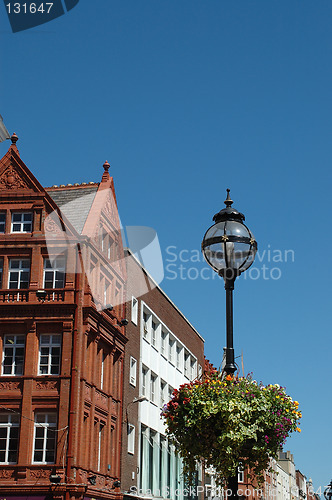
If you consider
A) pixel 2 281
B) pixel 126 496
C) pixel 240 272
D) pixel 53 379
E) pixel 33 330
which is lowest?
pixel 126 496

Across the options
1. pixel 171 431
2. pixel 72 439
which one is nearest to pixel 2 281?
pixel 72 439

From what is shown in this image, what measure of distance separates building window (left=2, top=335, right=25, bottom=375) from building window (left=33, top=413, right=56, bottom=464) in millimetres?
2495

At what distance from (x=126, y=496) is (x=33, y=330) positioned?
36.5 feet

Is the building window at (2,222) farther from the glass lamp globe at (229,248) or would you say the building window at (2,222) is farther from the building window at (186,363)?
Answer: the glass lamp globe at (229,248)

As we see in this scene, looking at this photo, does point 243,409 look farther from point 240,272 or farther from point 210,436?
point 240,272

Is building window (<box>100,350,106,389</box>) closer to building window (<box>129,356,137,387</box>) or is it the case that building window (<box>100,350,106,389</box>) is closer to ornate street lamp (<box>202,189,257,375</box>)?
building window (<box>129,356,137,387</box>)

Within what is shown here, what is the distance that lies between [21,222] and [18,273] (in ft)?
9.28

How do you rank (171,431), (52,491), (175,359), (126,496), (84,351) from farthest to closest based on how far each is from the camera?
(175,359)
(126,496)
(84,351)
(52,491)
(171,431)

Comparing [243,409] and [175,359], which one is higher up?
[175,359]

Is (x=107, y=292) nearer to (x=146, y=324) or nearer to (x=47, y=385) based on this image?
(x=146, y=324)

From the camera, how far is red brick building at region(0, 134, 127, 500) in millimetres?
34250

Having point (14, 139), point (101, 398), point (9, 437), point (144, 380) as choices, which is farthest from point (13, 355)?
point (144, 380)

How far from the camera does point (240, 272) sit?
11.2 metres

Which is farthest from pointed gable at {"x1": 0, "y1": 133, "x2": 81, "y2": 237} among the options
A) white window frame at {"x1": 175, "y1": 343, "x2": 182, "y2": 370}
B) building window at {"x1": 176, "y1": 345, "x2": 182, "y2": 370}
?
building window at {"x1": 176, "y1": 345, "x2": 182, "y2": 370}
